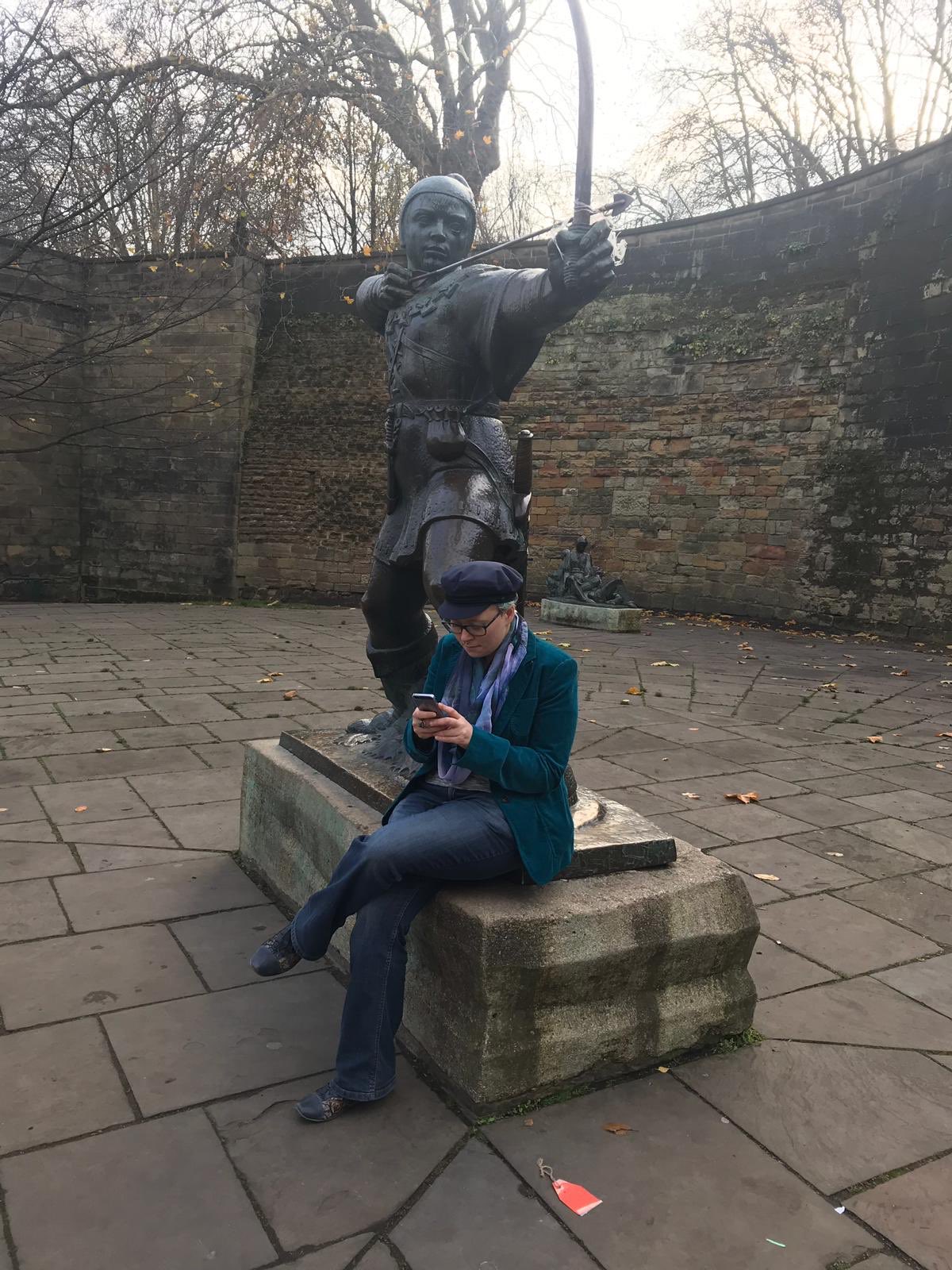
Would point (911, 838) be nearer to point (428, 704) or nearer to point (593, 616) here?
point (428, 704)

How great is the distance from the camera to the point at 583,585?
38.7 ft

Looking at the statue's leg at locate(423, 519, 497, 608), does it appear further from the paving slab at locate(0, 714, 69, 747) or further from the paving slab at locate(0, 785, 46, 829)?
the paving slab at locate(0, 714, 69, 747)

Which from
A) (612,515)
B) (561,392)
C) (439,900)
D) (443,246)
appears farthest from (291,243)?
(439,900)

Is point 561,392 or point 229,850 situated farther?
point 561,392

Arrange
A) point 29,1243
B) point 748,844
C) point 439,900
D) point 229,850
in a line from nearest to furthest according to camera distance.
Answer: point 29,1243 < point 439,900 < point 229,850 < point 748,844

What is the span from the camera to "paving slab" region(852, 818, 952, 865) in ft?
12.8

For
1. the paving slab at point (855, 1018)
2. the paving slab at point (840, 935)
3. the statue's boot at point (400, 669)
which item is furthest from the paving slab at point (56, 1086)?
the paving slab at point (840, 935)

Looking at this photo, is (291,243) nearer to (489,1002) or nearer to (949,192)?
(949,192)

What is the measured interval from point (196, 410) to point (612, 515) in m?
6.83

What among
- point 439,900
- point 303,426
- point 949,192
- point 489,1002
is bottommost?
point 489,1002

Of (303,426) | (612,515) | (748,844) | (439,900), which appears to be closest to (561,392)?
(612,515)

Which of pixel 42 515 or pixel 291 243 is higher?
pixel 291 243

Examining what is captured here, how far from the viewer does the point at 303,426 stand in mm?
14969

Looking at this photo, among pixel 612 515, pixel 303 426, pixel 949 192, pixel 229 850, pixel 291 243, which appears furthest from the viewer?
pixel 291 243
